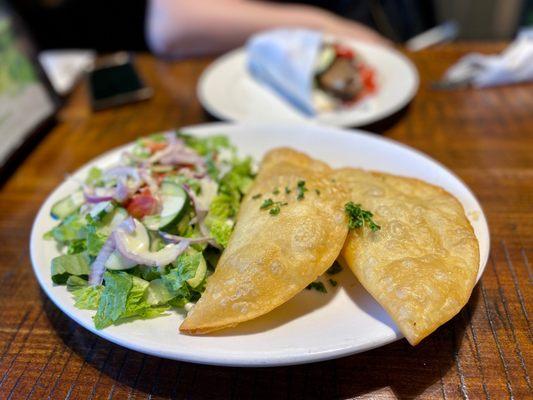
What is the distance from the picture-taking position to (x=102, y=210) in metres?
1.67

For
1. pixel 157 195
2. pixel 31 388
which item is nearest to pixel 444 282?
pixel 157 195

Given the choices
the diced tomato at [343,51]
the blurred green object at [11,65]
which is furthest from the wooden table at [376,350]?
the diced tomato at [343,51]

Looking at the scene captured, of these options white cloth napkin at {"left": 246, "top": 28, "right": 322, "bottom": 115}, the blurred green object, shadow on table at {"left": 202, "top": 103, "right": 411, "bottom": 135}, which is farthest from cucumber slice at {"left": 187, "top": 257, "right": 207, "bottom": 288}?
the blurred green object

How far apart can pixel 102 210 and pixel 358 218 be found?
2.95ft

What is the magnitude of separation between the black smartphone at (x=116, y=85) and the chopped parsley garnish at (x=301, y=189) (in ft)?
6.35

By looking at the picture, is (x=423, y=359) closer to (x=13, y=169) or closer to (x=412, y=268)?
(x=412, y=268)

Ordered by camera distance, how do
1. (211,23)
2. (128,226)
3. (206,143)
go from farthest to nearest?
1. (211,23)
2. (206,143)
3. (128,226)

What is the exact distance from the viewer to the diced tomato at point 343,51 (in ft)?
10.8

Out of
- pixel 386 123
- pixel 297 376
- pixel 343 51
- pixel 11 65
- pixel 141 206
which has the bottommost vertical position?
pixel 386 123

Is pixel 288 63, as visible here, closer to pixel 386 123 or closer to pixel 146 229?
pixel 386 123

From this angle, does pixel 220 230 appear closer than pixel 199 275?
No

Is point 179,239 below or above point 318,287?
above

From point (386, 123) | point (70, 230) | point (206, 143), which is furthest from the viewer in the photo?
point (386, 123)

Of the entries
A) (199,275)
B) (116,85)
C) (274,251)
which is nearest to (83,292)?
(199,275)
